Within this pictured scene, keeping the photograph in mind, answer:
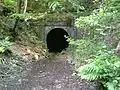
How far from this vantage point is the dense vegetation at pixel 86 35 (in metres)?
4.88

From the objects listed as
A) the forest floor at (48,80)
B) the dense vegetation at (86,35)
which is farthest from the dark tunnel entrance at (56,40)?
the forest floor at (48,80)

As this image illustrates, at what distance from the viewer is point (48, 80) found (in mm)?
7844

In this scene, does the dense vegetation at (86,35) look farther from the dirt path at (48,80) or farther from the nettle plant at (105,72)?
the dirt path at (48,80)

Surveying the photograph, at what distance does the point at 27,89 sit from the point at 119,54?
2540 millimetres

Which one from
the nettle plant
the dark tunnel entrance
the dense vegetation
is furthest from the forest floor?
the dark tunnel entrance

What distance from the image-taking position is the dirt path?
6930 millimetres

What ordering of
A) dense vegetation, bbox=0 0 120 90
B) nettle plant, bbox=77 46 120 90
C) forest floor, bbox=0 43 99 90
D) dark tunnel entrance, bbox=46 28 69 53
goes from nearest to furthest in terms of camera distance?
nettle plant, bbox=77 46 120 90 → dense vegetation, bbox=0 0 120 90 → forest floor, bbox=0 43 99 90 → dark tunnel entrance, bbox=46 28 69 53

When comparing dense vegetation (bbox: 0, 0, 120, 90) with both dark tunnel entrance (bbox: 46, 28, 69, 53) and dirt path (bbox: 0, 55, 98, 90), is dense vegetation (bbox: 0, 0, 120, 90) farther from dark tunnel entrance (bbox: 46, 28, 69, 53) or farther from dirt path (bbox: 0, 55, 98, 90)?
dark tunnel entrance (bbox: 46, 28, 69, 53)

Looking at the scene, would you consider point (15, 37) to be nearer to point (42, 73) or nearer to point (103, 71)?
point (42, 73)

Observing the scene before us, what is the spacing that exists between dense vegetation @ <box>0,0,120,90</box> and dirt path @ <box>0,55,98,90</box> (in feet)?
1.51

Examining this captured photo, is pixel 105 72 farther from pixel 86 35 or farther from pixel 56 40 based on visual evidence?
pixel 56 40

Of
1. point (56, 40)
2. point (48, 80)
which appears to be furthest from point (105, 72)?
point (56, 40)

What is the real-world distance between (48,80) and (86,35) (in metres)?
3.64

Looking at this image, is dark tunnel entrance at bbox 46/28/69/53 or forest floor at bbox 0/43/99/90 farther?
dark tunnel entrance at bbox 46/28/69/53
